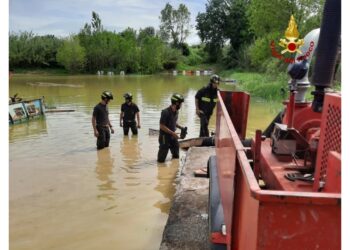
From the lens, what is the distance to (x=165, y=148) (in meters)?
8.68

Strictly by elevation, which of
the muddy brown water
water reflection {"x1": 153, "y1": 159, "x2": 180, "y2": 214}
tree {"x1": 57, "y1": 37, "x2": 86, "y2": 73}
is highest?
tree {"x1": 57, "y1": 37, "x2": 86, "y2": 73}

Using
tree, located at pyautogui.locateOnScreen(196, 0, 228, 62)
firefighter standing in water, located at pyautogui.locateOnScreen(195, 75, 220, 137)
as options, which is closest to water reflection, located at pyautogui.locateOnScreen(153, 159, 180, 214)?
firefighter standing in water, located at pyautogui.locateOnScreen(195, 75, 220, 137)

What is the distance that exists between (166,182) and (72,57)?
176ft

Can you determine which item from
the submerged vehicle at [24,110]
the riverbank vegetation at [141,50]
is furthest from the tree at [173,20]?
the submerged vehicle at [24,110]

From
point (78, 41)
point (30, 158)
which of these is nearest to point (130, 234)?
point (30, 158)

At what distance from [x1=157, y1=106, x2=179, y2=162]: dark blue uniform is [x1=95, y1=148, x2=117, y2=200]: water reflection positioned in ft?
3.95

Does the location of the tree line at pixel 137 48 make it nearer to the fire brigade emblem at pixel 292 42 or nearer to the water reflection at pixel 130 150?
Answer: the water reflection at pixel 130 150

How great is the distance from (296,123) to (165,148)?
16.4ft

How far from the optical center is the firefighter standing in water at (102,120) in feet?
31.9

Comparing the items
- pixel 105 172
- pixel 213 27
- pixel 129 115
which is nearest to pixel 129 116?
pixel 129 115

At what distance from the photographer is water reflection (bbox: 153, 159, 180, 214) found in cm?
622

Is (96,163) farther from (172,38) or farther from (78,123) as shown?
(172,38)

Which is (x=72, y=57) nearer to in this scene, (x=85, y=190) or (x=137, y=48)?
(x=137, y=48)

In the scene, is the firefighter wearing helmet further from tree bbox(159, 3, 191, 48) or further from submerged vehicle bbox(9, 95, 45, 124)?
tree bbox(159, 3, 191, 48)
